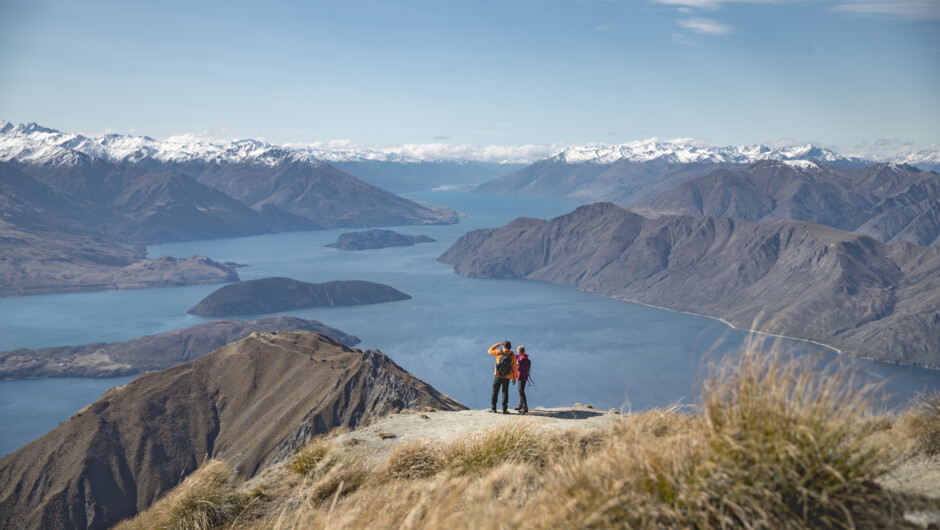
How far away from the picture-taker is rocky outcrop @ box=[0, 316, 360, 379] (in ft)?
478

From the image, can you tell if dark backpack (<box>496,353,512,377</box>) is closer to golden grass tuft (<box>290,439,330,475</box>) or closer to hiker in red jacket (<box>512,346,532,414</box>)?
hiker in red jacket (<box>512,346,532,414</box>)

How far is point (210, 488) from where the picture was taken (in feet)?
35.4

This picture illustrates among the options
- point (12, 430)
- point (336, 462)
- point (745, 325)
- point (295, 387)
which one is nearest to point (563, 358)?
point (745, 325)

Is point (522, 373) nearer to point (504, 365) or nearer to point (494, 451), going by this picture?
point (504, 365)

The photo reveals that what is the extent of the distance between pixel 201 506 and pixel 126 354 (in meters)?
164

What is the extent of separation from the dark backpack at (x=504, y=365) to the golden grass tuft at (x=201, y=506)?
8733mm

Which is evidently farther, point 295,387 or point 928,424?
point 295,387

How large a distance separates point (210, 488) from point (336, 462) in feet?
7.28

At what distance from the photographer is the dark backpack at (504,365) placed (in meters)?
18.4

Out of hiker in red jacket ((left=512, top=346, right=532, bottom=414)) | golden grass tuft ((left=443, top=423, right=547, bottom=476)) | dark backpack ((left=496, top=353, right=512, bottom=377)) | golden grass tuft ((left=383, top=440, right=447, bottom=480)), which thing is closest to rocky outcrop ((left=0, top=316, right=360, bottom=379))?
hiker in red jacket ((left=512, top=346, right=532, bottom=414))

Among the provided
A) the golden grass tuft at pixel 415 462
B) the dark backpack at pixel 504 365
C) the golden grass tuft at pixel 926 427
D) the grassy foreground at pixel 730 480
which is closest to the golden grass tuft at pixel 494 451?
the golden grass tuft at pixel 415 462

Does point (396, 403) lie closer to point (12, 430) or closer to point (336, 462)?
point (336, 462)

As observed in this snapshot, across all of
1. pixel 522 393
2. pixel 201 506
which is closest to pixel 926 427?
pixel 522 393

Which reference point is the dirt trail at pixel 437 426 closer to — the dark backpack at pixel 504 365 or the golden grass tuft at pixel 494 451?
the dark backpack at pixel 504 365
